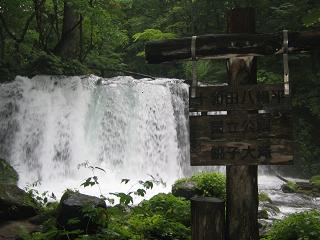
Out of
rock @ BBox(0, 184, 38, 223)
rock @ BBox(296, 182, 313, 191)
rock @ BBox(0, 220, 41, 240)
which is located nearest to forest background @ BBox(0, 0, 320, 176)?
rock @ BBox(296, 182, 313, 191)

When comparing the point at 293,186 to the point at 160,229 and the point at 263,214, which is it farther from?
the point at 160,229

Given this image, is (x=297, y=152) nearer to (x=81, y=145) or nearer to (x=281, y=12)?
(x=281, y=12)

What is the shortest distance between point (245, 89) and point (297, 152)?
13.9 meters

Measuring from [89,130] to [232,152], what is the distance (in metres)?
11.2

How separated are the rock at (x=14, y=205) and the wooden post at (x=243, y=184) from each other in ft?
14.8

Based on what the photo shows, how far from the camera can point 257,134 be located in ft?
12.0

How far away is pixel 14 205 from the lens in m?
7.09

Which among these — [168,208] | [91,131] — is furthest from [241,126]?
[91,131]

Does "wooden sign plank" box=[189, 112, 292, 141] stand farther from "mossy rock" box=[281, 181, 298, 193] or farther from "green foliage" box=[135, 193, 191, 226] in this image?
"mossy rock" box=[281, 181, 298, 193]

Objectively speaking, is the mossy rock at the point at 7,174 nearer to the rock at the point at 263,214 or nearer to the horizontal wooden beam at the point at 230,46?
the rock at the point at 263,214

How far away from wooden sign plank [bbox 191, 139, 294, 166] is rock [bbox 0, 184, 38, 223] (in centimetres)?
456

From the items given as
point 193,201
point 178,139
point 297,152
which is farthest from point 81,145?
point 193,201

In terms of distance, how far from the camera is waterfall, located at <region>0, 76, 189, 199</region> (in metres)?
13.7

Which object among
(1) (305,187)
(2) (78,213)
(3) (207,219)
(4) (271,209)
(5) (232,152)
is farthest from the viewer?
(1) (305,187)
